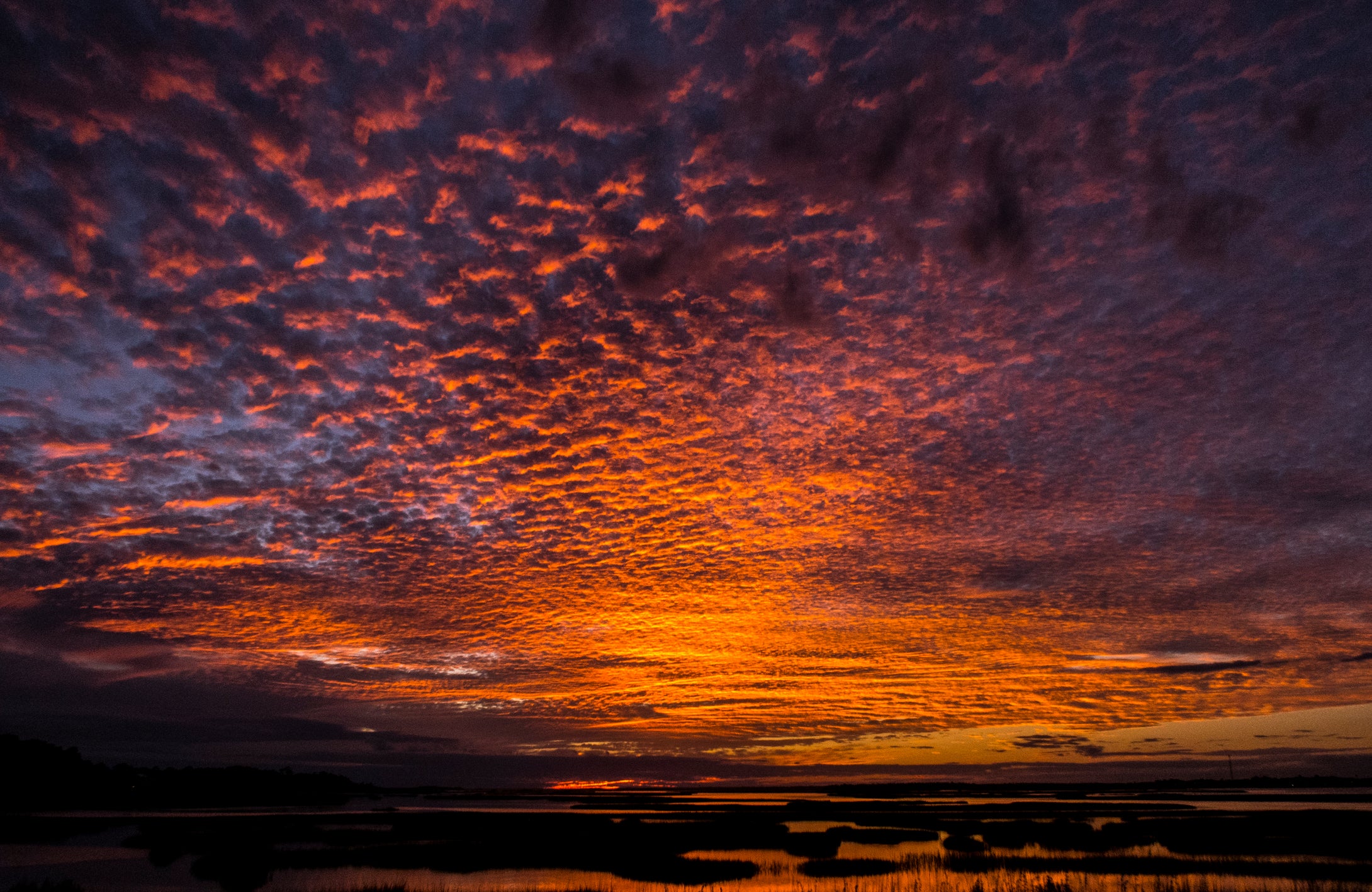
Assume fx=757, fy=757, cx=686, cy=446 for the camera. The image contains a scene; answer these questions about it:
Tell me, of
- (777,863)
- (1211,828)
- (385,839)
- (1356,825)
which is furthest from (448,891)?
(1356,825)

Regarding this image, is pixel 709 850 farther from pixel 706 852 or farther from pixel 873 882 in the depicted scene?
pixel 873 882

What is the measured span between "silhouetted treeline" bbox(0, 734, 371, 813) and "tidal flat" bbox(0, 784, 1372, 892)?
36.2 m

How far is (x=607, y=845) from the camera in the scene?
50625 mm

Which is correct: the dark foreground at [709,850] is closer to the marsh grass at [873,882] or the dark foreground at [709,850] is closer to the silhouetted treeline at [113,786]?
the marsh grass at [873,882]

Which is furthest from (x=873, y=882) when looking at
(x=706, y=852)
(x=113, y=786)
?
(x=113, y=786)

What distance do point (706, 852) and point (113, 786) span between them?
5447 inches

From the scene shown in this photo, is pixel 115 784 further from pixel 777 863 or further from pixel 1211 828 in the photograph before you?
pixel 1211 828

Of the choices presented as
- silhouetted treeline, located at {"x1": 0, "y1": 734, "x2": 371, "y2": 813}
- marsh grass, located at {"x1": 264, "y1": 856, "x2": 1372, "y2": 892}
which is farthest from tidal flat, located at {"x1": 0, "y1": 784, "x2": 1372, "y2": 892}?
silhouetted treeline, located at {"x1": 0, "y1": 734, "x2": 371, "y2": 813}

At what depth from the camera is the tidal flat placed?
34594 mm

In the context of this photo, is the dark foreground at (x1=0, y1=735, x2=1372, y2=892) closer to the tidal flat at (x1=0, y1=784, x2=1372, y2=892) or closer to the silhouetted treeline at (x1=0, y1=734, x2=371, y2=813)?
the tidal flat at (x1=0, y1=784, x2=1372, y2=892)

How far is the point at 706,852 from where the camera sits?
47.3m

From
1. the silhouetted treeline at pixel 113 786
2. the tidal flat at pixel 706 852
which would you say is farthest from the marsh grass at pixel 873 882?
the silhouetted treeline at pixel 113 786

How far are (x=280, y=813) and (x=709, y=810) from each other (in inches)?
2072

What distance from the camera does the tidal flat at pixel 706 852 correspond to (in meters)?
34.6
